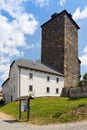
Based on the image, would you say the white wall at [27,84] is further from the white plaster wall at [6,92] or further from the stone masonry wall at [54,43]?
the stone masonry wall at [54,43]

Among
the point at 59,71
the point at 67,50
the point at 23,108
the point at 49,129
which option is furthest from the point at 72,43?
the point at 49,129

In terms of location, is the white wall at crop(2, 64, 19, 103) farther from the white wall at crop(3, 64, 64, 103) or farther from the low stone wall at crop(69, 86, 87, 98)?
the low stone wall at crop(69, 86, 87, 98)

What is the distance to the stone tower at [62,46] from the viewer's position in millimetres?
64875

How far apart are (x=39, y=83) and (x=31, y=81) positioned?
7.90ft

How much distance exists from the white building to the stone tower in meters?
3.39

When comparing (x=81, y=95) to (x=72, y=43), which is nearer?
(x=81, y=95)

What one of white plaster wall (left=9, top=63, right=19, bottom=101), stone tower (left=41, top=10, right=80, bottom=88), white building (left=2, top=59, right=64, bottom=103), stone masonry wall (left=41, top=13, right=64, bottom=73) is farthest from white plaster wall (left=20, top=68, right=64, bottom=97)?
stone masonry wall (left=41, top=13, right=64, bottom=73)

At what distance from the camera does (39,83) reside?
187 ft

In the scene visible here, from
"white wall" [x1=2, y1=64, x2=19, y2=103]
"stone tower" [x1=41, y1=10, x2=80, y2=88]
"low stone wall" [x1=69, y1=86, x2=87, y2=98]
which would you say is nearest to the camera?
"white wall" [x1=2, y1=64, x2=19, y2=103]

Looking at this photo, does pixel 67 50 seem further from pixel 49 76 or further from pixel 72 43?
pixel 49 76

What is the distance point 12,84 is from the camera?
5675 centimetres

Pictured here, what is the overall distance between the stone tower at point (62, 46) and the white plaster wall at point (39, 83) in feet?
12.5

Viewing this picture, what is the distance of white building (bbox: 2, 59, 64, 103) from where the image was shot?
→ 5350 cm

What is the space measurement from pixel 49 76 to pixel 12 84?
799cm
